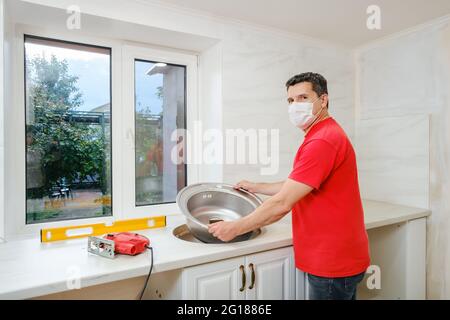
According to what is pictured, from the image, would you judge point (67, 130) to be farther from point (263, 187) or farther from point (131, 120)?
point (263, 187)

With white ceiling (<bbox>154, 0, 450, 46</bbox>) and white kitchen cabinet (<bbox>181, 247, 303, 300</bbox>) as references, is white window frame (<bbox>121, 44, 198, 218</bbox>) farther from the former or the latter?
white kitchen cabinet (<bbox>181, 247, 303, 300</bbox>)

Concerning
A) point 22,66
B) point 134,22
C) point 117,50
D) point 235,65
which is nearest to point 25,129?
point 22,66

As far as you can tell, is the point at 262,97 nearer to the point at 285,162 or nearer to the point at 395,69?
the point at 285,162

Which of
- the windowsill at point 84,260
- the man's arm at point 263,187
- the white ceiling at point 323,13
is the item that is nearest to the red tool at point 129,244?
the windowsill at point 84,260

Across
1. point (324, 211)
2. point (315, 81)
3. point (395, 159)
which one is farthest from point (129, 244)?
point (395, 159)

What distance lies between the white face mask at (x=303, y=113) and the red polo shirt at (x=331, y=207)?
0.07 m

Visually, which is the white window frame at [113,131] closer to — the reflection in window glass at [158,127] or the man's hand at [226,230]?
the reflection in window glass at [158,127]

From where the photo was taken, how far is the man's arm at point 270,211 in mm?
1109

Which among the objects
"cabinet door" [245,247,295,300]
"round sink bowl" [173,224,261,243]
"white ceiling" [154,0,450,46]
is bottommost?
"cabinet door" [245,247,295,300]

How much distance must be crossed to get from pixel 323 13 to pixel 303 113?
91cm

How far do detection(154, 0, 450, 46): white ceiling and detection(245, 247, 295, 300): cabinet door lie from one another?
1.31m

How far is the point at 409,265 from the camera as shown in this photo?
1897mm

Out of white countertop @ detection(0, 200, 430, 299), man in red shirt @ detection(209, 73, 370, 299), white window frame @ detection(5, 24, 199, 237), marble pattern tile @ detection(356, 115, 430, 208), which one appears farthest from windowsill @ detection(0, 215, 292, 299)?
marble pattern tile @ detection(356, 115, 430, 208)

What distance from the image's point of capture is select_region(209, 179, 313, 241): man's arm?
43.7 inches
